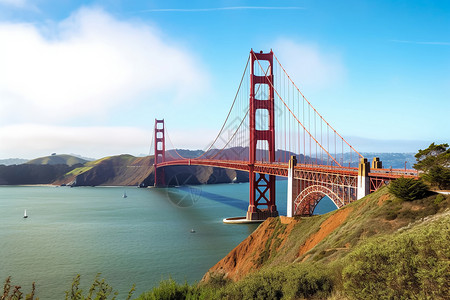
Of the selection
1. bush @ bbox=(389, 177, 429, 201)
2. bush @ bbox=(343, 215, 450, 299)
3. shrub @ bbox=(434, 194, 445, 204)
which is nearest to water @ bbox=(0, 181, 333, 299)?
bush @ bbox=(389, 177, 429, 201)

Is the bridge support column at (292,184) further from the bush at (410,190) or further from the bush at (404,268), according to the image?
the bush at (404,268)

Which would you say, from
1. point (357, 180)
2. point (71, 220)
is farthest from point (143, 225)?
point (357, 180)

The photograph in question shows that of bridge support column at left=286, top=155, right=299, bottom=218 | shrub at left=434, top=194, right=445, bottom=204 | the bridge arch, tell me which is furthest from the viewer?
bridge support column at left=286, top=155, right=299, bottom=218

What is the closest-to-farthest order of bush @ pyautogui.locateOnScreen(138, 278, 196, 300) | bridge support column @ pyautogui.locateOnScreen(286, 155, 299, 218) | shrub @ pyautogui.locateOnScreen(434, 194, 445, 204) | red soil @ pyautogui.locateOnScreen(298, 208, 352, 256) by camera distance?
bush @ pyautogui.locateOnScreen(138, 278, 196, 300), shrub @ pyautogui.locateOnScreen(434, 194, 445, 204), red soil @ pyautogui.locateOnScreen(298, 208, 352, 256), bridge support column @ pyautogui.locateOnScreen(286, 155, 299, 218)

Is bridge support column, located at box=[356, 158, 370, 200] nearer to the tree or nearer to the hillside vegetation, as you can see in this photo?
the tree

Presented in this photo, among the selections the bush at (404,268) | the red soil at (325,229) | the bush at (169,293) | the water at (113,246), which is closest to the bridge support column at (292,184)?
the water at (113,246)

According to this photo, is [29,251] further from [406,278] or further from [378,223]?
[406,278]

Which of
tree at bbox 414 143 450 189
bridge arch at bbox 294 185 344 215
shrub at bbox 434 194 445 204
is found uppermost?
tree at bbox 414 143 450 189
